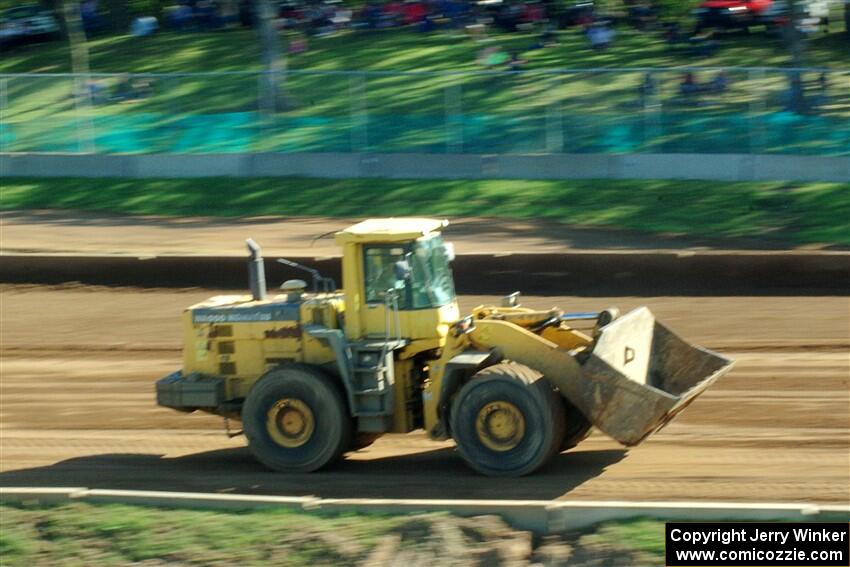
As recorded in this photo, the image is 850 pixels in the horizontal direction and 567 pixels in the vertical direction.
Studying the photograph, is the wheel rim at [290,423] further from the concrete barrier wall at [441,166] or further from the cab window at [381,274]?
the concrete barrier wall at [441,166]

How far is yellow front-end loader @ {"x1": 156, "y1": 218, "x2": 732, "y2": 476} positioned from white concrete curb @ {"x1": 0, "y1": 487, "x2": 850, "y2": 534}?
31.4 inches

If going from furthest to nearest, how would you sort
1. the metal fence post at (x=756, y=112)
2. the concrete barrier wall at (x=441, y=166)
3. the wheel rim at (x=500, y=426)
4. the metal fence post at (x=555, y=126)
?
the metal fence post at (x=555, y=126) → the metal fence post at (x=756, y=112) → the concrete barrier wall at (x=441, y=166) → the wheel rim at (x=500, y=426)

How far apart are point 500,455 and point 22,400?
252 inches

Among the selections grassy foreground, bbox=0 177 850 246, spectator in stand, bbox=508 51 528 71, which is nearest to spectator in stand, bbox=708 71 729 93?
grassy foreground, bbox=0 177 850 246

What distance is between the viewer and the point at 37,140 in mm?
26469

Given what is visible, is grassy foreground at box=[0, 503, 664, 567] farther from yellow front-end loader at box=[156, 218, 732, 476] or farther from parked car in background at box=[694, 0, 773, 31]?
parked car in background at box=[694, 0, 773, 31]

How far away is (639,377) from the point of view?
36.5ft

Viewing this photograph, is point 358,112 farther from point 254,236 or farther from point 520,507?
point 520,507

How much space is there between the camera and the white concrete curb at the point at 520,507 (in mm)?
8945

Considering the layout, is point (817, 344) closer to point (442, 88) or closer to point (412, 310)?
point (412, 310)

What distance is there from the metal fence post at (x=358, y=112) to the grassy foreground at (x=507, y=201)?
103cm

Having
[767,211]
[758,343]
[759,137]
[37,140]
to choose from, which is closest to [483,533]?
[758,343]

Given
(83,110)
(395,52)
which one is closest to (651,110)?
(395,52)

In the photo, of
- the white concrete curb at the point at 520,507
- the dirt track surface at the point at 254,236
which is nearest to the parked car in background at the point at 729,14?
the dirt track surface at the point at 254,236
